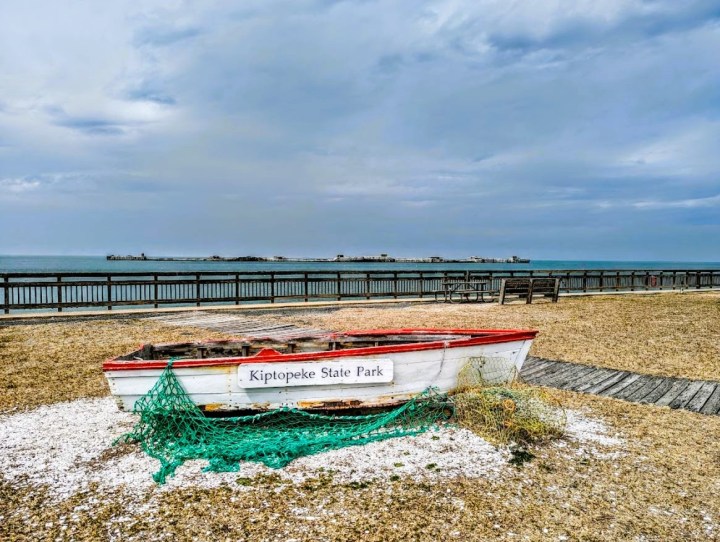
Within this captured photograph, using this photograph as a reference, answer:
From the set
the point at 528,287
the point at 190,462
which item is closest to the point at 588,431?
the point at 190,462

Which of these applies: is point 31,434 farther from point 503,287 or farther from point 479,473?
point 503,287

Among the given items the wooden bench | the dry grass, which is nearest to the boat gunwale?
the dry grass

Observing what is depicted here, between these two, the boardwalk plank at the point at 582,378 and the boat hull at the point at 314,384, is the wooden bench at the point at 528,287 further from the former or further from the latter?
the boat hull at the point at 314,384

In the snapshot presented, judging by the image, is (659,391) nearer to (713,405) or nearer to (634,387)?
(634,387)

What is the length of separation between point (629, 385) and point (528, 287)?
13.4 metres

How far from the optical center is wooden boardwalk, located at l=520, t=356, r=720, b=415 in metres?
7.21

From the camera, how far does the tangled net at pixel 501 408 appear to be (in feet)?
18.9

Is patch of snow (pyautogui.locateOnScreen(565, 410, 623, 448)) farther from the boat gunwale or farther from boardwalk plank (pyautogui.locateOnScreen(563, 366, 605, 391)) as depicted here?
boardwalk plank (pyautogui.locateOnScreen(563, 366, 605, 391))

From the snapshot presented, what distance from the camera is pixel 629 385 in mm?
8047

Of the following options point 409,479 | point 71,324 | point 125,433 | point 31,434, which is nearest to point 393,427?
point 409,479

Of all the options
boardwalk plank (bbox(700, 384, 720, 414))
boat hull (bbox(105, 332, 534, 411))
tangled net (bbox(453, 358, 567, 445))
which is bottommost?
boardwalk plank (bbox(700, 384, 720, 414))

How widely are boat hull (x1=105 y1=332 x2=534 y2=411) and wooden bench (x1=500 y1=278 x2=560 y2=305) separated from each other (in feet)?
49.2

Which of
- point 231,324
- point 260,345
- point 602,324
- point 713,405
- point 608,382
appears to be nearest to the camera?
point 713,405

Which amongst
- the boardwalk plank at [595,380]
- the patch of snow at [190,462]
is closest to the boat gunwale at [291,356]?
the patch of snow at [190,462]
